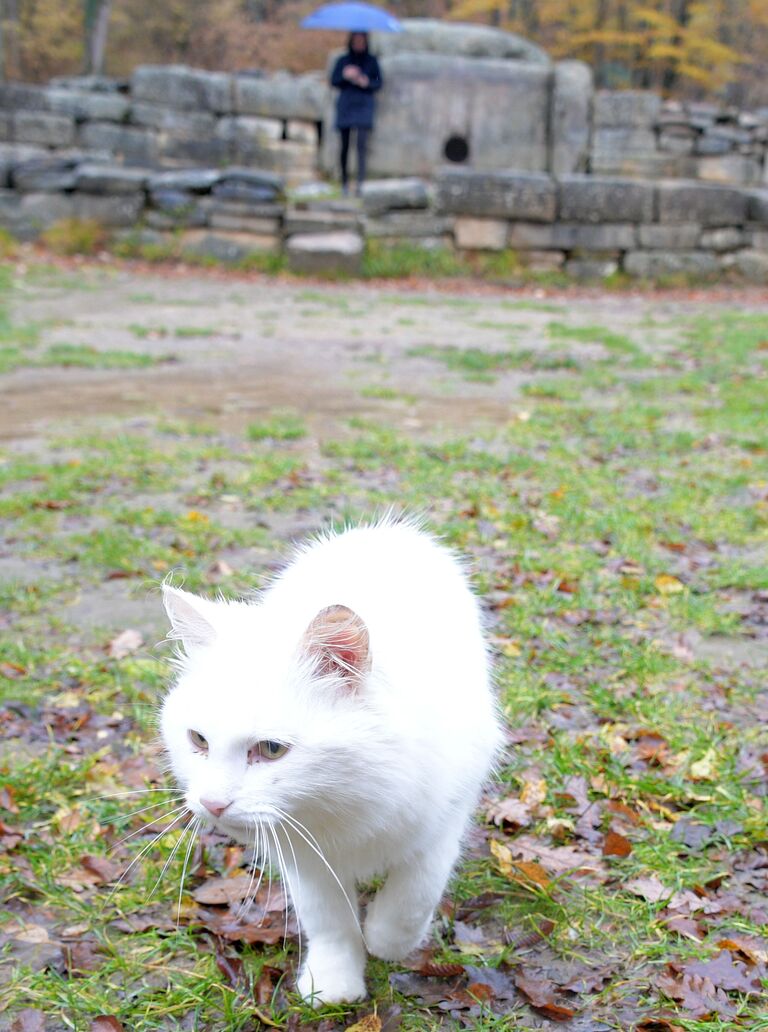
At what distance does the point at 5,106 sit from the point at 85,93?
143 centimetres

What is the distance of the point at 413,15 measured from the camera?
26312 mm

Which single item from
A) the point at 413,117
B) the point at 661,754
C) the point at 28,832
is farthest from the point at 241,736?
the point at 413,117

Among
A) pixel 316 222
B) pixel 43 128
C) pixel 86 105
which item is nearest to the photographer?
pixel 316 222

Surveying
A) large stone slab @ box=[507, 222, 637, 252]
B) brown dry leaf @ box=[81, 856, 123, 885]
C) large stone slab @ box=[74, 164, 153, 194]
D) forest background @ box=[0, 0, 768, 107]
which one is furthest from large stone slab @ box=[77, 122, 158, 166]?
brown dry leaf @ box=[81, 856, 123, 885]

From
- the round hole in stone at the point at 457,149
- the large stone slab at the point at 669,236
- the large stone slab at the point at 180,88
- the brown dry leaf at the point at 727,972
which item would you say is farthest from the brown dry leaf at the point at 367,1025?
the large stone slab at the point at 180,88

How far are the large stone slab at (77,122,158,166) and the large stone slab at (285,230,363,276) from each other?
4.72 metres

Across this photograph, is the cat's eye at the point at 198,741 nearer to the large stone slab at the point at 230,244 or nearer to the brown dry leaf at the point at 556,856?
the brown dry leaf at the point at 556,856

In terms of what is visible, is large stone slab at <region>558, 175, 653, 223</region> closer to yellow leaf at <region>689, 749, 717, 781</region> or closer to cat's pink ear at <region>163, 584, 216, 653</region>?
yellow leaf at <region>689, 749, 717, 781</region>

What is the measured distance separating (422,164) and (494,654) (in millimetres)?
16119

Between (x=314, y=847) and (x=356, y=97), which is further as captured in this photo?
(x=356, y=97)

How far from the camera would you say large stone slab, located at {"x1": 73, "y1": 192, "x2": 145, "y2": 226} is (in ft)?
49.3

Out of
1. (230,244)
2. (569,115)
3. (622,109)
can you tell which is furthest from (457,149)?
(230,244)

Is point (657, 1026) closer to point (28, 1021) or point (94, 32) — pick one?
point (28, 1021)

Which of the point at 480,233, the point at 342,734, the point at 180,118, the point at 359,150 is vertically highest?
the point at 180,118
